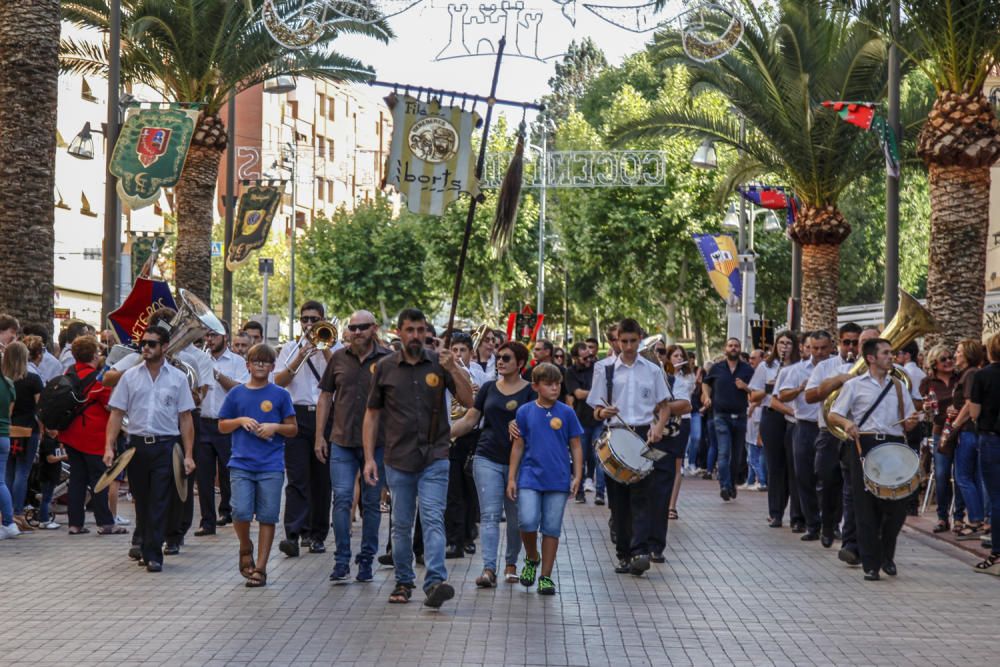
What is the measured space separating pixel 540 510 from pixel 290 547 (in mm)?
2445

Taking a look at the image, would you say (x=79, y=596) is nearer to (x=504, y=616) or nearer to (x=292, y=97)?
(x=504, y=616)

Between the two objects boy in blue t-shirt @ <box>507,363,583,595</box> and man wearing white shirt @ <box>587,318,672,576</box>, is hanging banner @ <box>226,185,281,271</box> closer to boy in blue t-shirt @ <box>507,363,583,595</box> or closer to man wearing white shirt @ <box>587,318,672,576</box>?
man wearing white shirt @ <box>587,318,672,576</box>

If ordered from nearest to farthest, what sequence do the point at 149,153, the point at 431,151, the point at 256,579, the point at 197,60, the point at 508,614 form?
the point at 508,614 → the point at 256,579 → the point at 431,151 → the point at 149,153 → the point at 197,60

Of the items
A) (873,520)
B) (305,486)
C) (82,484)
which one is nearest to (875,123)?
(873,520)

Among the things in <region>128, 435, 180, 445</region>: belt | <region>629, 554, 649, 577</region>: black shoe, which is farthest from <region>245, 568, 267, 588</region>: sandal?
<region>629, 554, 649, 577</region>: black shoe

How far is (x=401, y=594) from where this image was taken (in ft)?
32.8

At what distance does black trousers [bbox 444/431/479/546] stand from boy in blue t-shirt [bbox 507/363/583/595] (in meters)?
1.54

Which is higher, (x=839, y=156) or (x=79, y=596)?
(x=839, y=156)

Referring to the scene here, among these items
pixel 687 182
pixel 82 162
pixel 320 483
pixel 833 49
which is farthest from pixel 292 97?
pixel 320 483

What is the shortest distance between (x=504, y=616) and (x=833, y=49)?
19812 mm

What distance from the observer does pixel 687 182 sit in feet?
151

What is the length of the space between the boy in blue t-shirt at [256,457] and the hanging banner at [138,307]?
322 cm

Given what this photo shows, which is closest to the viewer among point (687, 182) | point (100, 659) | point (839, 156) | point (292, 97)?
point (100, 659)

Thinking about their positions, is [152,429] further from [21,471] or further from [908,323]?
[908,323]
